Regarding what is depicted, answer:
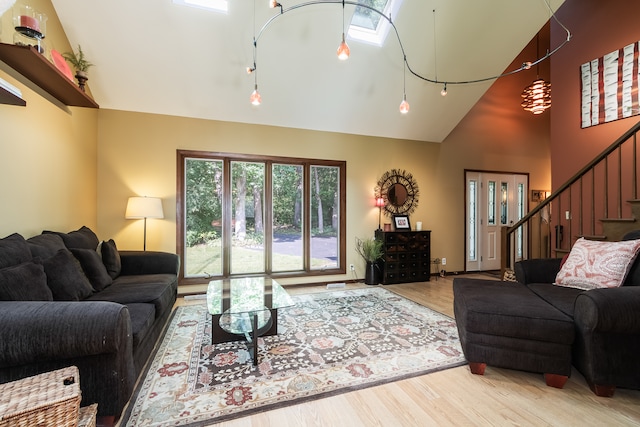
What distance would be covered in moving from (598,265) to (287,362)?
266 cm

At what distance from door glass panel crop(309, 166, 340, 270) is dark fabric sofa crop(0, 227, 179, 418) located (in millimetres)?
2982

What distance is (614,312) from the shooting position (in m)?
1.75

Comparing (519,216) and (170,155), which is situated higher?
(170,155)

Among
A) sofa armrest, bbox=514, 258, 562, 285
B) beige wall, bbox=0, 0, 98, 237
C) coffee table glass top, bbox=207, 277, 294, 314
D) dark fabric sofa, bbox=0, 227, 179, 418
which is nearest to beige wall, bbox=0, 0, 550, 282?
beige wall, bbox=0, 0, 98, 237

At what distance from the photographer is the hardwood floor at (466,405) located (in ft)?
5.48

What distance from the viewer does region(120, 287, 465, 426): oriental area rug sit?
5.95 ft

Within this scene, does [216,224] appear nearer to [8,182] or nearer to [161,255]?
[161,255]

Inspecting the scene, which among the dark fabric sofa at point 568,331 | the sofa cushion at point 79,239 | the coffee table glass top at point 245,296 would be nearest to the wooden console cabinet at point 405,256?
the coffee table glass top at point 245,296

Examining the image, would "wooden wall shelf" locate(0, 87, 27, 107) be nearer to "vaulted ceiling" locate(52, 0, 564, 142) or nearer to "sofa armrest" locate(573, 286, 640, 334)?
"vaulted ceiling" locate(52, 0, 564, 142)

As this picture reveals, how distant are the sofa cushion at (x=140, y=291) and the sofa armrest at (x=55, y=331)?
0.88m

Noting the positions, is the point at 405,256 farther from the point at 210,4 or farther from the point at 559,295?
the point at 210,4

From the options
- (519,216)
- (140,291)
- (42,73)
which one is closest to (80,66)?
(42,73)

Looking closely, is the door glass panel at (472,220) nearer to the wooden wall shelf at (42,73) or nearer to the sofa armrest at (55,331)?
the sofa armrest at (55,331)

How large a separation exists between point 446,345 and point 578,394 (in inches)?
35.8
